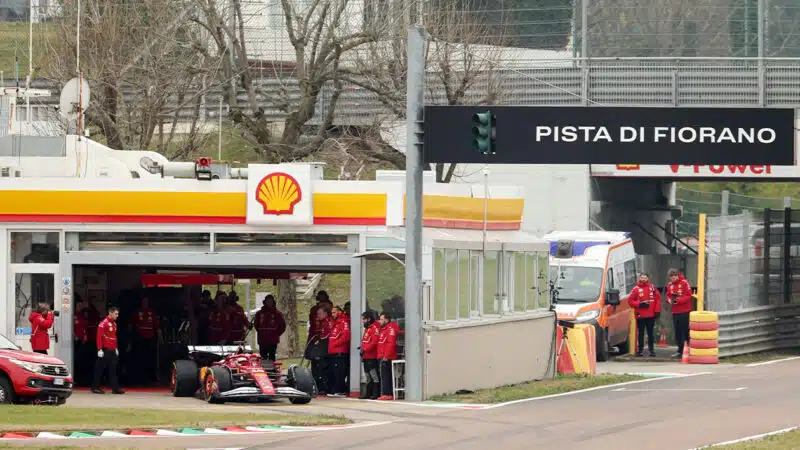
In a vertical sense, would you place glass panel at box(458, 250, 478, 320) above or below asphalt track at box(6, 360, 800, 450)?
above

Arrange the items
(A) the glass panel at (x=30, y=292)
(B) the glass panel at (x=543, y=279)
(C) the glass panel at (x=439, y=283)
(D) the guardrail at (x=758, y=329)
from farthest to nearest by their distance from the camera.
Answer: (D) the guardrail at (x=758, y=329)
(B) the glass panel at (x=543, y=279)
(A) the glass panel at (x=30, y=292)
(C) the glass panel at (x=439, y=283)

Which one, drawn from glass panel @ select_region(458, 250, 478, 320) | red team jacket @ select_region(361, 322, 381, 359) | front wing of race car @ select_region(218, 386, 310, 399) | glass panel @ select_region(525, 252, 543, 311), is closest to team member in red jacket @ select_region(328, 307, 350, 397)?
red team jacket @ select_region(361, 322, 381, 359)

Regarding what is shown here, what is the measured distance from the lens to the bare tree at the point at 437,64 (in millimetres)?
38969

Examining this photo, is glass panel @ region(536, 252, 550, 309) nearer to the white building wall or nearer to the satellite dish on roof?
the satellite dish on roof

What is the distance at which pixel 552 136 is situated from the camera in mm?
24469

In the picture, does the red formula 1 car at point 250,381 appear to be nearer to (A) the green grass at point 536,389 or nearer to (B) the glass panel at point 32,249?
(A) the green grass at point 536,389

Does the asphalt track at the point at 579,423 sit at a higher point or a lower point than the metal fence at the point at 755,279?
Result: lower

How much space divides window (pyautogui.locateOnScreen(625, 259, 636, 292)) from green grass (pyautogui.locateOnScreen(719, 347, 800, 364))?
3.57 m

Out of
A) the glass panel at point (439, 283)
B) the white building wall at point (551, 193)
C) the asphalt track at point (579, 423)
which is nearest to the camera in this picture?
the asphalt track at point (579, 423)

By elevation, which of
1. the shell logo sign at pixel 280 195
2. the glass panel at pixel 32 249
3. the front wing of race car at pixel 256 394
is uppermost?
the shell logo sign at pixel 280 195

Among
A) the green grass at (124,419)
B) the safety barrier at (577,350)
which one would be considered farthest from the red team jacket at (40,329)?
the safety barrier at (577,350)

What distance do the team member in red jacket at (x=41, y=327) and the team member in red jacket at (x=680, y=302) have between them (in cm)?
1379

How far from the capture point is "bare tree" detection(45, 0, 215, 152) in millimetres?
38688

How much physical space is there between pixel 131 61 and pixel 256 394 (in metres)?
16.9
